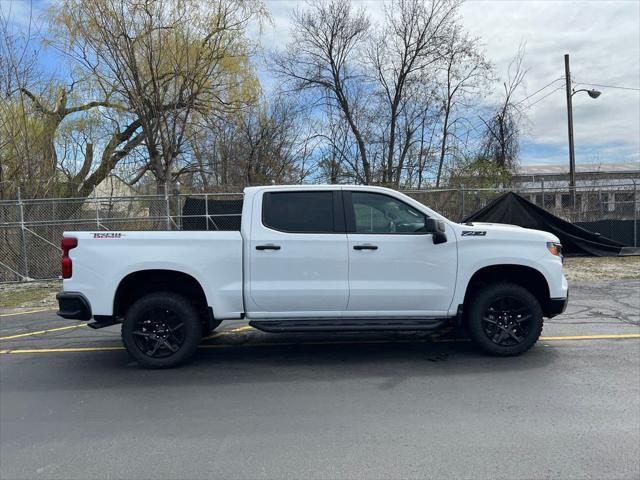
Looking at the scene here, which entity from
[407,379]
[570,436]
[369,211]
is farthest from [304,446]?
[369,211]

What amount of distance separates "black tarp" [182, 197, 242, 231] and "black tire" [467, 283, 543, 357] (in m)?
9.50

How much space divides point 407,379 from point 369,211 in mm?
1855

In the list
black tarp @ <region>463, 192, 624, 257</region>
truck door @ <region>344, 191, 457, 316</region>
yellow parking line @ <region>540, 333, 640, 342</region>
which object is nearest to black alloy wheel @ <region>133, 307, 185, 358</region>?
truck door @ <region>344, 191, 457, 316</region>

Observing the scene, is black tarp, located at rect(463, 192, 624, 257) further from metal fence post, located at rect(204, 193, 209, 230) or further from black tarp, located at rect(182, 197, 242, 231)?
metal fence post, located at rect(204, 193, 209, 230)

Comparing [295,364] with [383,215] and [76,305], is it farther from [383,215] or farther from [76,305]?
[76,305]

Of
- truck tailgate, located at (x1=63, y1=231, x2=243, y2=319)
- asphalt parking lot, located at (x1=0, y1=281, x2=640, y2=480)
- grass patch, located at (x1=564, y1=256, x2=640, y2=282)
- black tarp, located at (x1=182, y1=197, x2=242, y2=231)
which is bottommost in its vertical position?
asphalt parking lot, located at (x1=0, y1=281, x2=640, y2=480)

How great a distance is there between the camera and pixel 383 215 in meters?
5.41

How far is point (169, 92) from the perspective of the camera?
58.3 ft

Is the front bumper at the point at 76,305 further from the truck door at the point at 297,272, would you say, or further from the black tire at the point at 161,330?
the truck door at the point at 297,272

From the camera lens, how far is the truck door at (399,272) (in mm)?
5199

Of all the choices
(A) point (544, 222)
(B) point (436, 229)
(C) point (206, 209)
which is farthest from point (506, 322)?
(C) point (206, 209)

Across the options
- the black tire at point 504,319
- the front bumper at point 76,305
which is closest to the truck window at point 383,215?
the black tire at point 504,319

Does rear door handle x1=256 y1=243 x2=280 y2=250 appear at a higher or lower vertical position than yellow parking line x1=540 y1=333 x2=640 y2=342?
higher

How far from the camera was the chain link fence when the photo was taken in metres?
13.2
